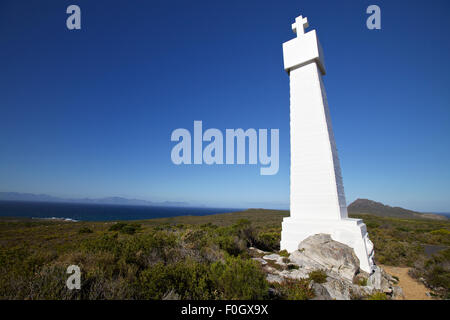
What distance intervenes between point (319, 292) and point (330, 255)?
2.22 metres

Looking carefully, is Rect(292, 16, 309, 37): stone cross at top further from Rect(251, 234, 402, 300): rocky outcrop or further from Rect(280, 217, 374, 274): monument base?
Rect(251, 234, 402, 300): rocky outcrop

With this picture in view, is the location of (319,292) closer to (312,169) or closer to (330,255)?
(330,255)

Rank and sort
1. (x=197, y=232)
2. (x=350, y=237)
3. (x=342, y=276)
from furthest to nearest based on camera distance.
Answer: (x=197, y=232) < (x=350, y=237) < (x=342, y=276)

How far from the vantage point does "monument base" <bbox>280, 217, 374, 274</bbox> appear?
6.40 m

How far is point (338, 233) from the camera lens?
6.84 meters

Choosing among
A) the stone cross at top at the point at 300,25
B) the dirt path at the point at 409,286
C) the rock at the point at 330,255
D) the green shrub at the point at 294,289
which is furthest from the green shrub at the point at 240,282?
the stone cross at top at the point at 300,25

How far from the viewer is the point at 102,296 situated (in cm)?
323

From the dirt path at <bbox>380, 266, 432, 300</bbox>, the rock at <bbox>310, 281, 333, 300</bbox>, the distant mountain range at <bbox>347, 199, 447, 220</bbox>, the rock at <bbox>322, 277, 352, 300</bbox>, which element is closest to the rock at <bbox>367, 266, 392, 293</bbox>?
the dirt path at <bbox>380, 266, 432, 300</bbox>

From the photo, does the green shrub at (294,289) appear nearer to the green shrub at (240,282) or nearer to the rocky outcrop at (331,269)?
the rocky outcrop at (331,269)

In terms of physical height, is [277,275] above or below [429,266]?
above

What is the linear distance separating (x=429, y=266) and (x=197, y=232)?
10.7 metres

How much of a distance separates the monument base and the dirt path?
5.62ft
